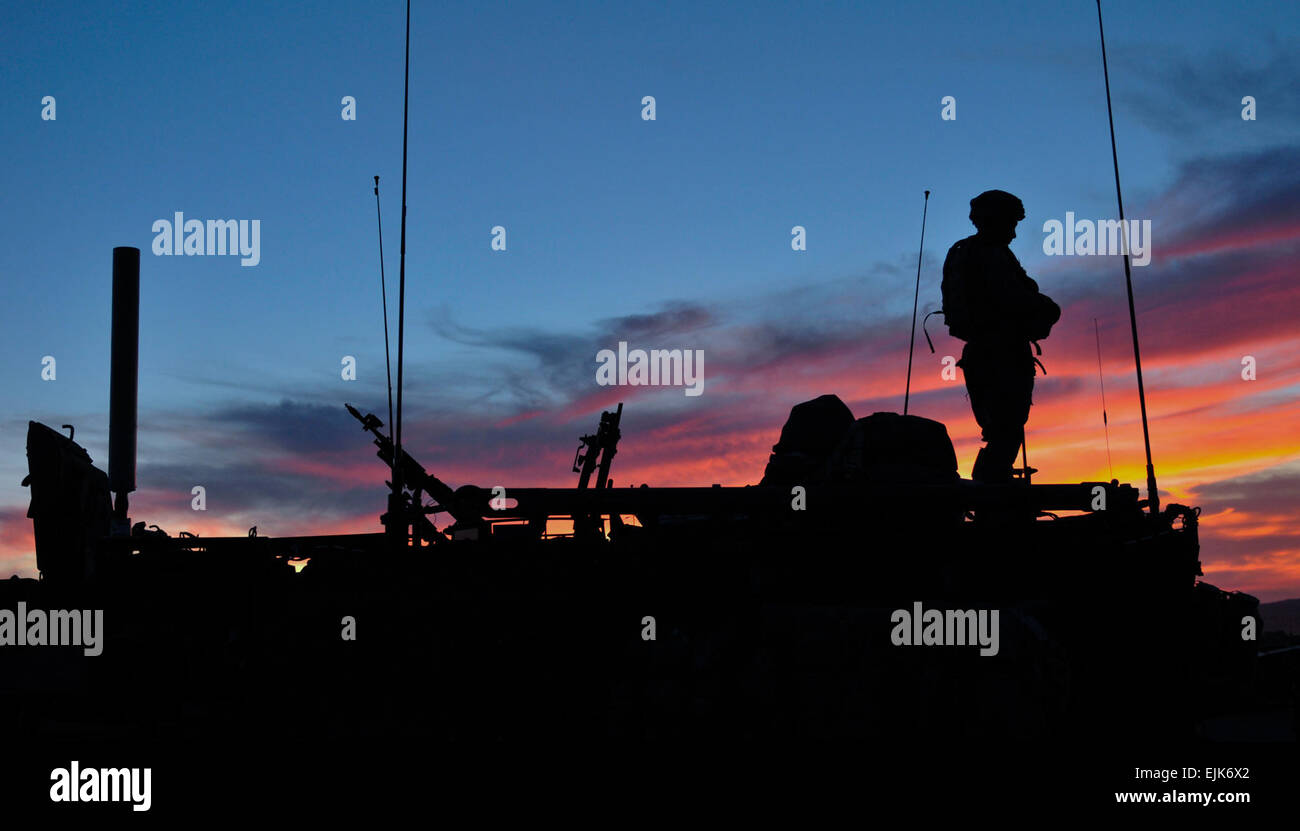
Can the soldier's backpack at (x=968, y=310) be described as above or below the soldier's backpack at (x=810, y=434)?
above

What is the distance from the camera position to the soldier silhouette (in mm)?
11695

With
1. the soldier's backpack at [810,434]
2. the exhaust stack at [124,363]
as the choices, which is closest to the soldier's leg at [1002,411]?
the soldier's backpack at [810,434]

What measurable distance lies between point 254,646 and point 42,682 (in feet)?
Answer: 6.47

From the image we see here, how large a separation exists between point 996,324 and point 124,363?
1679 centimetres

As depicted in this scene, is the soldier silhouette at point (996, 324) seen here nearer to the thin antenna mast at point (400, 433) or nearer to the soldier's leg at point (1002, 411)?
the soldier's leg at point (1002, 411)

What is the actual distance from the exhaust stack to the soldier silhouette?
16.0m

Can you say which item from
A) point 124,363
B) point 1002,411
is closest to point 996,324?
point 1002,411

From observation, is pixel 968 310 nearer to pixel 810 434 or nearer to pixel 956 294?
pixel 956 294

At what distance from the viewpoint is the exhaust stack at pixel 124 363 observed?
69.9 ft

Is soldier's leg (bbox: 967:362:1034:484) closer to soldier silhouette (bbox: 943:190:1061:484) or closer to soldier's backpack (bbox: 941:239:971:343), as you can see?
soldier silhouette (bbox: 943:190:1061:484)

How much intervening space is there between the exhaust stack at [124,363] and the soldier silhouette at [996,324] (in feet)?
52.4

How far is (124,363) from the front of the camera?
21594 mm
